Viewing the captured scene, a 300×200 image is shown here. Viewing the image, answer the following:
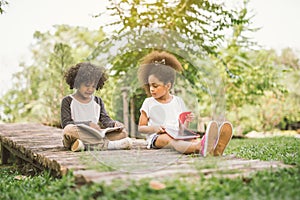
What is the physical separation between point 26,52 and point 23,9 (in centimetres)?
233

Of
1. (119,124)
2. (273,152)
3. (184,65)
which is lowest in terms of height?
(273,152)

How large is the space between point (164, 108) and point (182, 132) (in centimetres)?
27

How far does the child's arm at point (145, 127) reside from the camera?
11.1 feet

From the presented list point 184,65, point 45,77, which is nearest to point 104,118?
point 184,65

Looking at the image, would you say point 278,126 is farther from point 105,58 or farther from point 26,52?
point 105,58

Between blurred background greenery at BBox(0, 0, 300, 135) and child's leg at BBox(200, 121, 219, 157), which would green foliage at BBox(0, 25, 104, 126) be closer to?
blurred background greenery at BBox(0, 0, 300, 135)

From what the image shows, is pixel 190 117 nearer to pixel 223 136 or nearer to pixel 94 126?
pixel 223 136

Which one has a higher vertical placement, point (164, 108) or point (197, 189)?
point (164, 108)

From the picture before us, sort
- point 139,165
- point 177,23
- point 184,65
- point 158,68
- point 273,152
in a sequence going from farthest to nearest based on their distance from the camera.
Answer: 1. point 177,23
2. point 184,65
3. point 273,152
4. point 158,68
5. point 139,165

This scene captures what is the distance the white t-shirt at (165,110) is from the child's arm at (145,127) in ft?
0.10

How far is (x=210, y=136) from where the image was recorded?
10.2 feet

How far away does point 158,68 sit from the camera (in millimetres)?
3365

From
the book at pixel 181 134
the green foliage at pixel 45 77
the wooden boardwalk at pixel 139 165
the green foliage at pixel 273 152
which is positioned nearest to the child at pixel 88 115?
the wooden boardwalk at pixel 139 165

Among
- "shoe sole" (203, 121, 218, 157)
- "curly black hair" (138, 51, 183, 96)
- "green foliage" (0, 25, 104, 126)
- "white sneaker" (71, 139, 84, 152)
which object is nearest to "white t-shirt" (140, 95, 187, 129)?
"curly black hair" (138, 51, 183, 96)
